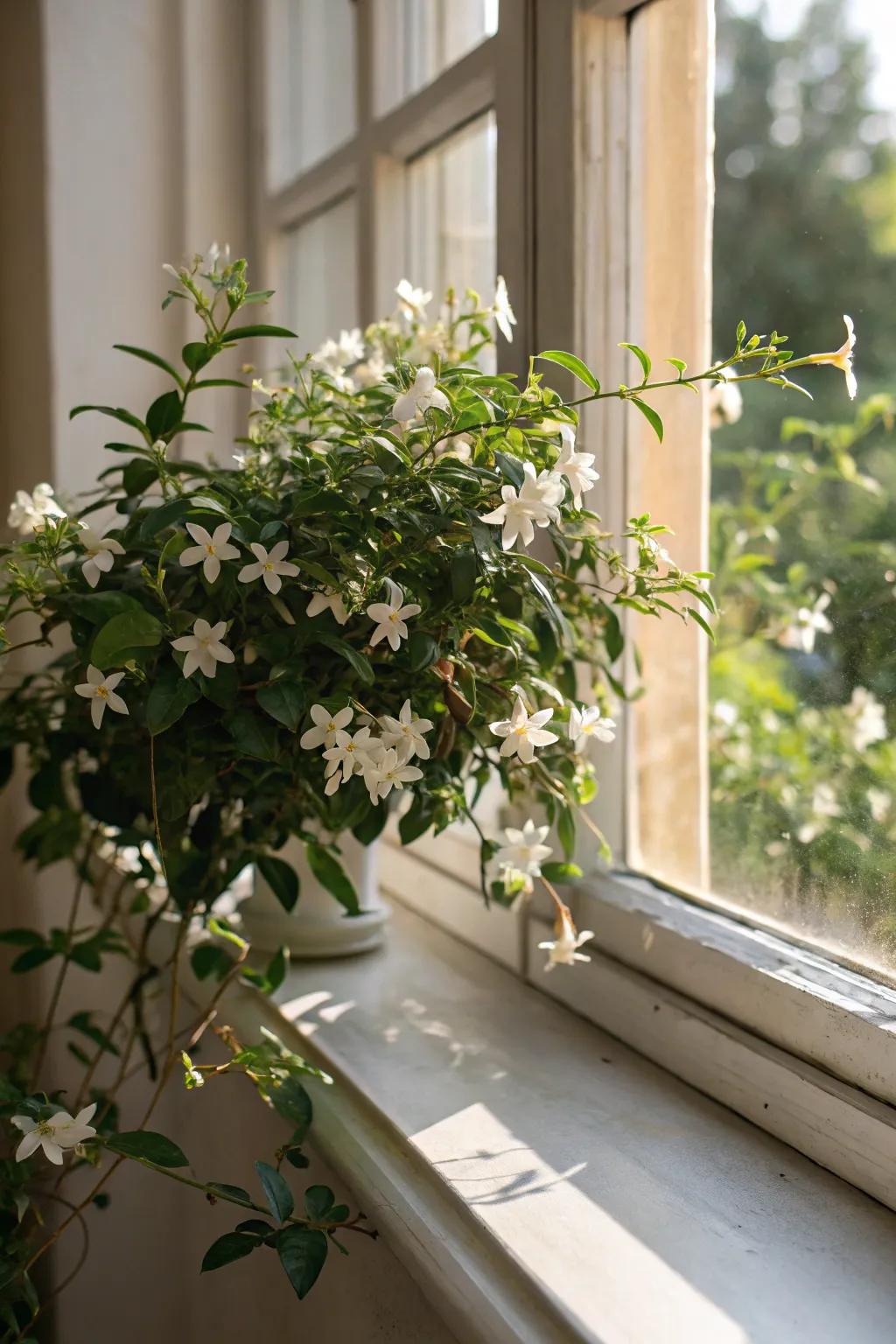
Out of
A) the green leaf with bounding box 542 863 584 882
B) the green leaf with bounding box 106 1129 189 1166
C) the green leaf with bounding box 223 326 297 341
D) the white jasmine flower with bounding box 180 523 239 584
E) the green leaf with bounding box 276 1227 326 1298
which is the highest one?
the green leaf with bounding box 223 326 297 341

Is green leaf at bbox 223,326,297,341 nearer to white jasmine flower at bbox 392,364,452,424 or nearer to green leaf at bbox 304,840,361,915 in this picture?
white jasmine flower at bbox 392,364,452,424

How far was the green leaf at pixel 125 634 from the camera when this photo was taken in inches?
26.7

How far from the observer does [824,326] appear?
91cm

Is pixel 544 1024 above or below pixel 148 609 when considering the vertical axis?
below

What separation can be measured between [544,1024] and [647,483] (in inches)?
18.5

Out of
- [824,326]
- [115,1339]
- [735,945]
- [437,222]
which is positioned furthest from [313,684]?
[115,1339]

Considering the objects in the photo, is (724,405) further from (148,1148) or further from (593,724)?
(148,1148)

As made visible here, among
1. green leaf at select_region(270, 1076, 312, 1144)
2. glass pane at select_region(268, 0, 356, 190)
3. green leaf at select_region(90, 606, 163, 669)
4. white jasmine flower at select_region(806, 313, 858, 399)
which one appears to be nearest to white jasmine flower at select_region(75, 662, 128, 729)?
green leaf at select_region(90, 606, 163, 669)

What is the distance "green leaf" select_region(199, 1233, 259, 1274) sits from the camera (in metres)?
0.71

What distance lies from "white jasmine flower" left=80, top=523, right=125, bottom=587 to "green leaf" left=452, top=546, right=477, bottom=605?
0.22 meters

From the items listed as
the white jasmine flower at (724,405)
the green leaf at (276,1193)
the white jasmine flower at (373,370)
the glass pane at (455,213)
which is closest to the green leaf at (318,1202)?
the green leaf at (276,1193)

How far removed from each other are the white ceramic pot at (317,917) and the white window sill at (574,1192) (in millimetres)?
116

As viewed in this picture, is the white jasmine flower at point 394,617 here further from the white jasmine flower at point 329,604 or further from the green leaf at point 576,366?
the green leaf at point 576,366

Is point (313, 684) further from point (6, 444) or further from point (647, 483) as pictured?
point (6, 444)
